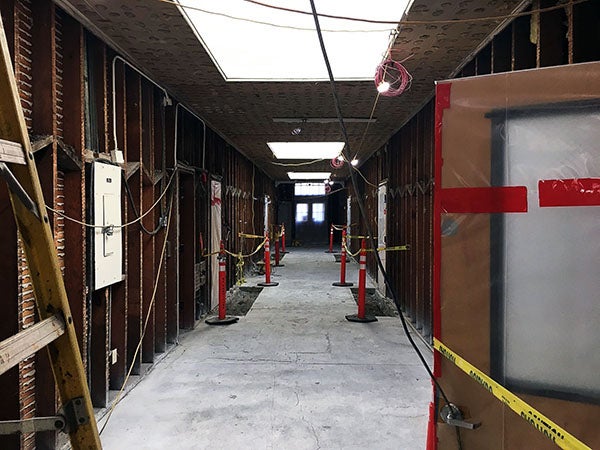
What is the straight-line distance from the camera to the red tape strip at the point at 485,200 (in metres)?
1.47

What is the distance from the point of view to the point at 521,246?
147 cm

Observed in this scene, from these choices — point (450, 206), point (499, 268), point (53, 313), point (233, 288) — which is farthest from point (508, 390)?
point (233, 288)

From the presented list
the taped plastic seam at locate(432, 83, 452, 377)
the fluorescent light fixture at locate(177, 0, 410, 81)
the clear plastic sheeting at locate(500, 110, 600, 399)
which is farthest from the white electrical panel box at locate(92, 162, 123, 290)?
the clear plastic sheeting at locate(500, 110, 600, 399)

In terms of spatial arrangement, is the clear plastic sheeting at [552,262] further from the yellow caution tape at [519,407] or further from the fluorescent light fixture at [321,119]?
the fluorescent light fixture at [321,119]

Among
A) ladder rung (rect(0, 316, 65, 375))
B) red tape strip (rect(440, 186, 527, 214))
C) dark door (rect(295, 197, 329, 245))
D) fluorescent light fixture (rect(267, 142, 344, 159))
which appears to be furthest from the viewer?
dark door (rect(295, 197, 329, 245))

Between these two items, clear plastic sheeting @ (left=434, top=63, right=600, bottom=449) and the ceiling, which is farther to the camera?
the ceiling

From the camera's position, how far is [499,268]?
59.4 inches

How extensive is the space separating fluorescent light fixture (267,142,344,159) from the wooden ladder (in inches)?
246

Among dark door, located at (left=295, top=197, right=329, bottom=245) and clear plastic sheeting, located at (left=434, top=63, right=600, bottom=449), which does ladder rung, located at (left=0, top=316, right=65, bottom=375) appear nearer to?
clear plastic sheeting, located at (left=434, top=63, right=600, bottom=449)

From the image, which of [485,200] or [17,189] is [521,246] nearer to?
[485,200]

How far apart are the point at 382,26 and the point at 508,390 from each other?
228cm

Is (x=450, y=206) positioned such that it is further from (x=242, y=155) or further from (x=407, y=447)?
(x=242, y=155)

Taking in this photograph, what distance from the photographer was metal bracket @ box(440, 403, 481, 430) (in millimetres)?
1576

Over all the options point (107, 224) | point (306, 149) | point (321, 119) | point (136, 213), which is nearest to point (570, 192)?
point (107, 224)
